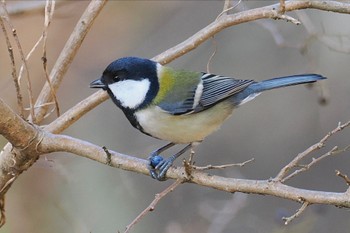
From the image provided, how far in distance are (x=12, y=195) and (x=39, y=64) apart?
1.32 metres

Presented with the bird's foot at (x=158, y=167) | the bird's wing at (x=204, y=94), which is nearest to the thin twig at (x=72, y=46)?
the bird's wing at (x=204, y=94)

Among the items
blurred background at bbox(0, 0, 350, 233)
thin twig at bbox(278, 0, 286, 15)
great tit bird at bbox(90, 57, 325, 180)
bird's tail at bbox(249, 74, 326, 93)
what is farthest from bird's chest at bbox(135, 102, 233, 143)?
blurred background at bbox(0, 0, 350, 233)

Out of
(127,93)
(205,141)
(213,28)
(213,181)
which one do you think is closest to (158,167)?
(213,181)

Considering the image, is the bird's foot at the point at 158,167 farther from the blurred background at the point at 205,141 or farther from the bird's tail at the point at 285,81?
the blurred background at the point at 205,141

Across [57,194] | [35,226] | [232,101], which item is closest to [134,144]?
[57,194]

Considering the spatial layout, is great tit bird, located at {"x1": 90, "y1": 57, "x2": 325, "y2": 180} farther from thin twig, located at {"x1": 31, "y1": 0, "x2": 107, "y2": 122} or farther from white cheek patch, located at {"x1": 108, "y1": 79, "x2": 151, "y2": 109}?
thin twig, located at {"x1": 31, "y1": 0, "x2": 107, "y2": 122}

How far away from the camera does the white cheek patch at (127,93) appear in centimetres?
266

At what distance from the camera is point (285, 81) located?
2.82 m

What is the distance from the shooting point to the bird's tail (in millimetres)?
2678

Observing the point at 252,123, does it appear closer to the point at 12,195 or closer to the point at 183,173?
the point at 12,195

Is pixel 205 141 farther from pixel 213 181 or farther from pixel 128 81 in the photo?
pixel 213 181

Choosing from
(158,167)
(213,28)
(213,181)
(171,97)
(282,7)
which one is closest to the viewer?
(213,181)

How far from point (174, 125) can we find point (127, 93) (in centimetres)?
24

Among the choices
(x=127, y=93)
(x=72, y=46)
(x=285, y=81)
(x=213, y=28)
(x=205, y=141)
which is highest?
(x=72, y=46)
